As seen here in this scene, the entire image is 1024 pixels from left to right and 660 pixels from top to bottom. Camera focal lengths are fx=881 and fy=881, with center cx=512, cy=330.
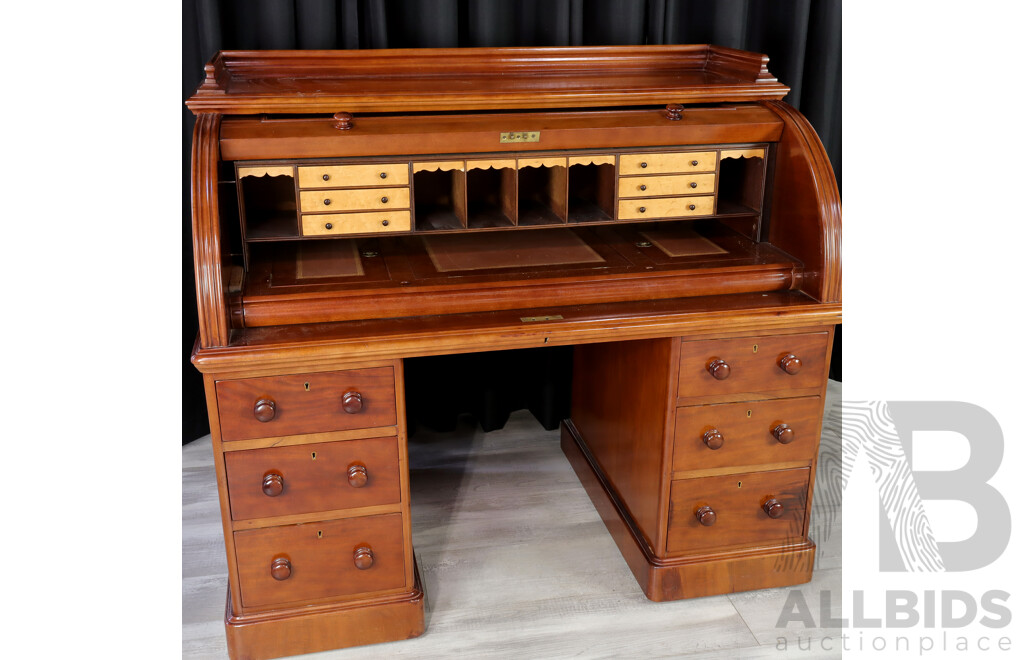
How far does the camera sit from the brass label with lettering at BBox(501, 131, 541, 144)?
197 centimetres

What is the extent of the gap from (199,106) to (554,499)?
1.52m

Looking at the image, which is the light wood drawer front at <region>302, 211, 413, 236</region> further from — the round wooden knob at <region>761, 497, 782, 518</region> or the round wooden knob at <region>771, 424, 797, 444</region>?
the round wooden knob at <region>761, 497, 782, 518</region>

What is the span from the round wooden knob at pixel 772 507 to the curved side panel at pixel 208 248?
1.37 m

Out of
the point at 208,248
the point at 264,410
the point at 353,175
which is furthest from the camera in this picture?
the point at 353,175

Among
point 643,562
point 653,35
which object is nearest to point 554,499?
point 643,562

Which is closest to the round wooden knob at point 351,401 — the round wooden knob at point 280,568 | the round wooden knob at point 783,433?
the round wooden knob at point 280,568

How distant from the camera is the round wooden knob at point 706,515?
7.19 ft

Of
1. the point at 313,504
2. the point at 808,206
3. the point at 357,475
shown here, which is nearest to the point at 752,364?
the point at 808,206

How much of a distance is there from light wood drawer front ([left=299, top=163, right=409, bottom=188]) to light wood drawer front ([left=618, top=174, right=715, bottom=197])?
528 mm

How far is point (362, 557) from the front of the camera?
202 cm

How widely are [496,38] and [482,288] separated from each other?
1037 millimetres

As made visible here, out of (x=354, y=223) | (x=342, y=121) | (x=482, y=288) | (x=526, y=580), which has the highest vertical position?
(x=342, y=121)

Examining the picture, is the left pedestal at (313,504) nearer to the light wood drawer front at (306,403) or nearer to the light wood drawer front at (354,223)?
the light wood drawer front at (306,403)

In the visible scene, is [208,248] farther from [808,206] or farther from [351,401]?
[808,206]
